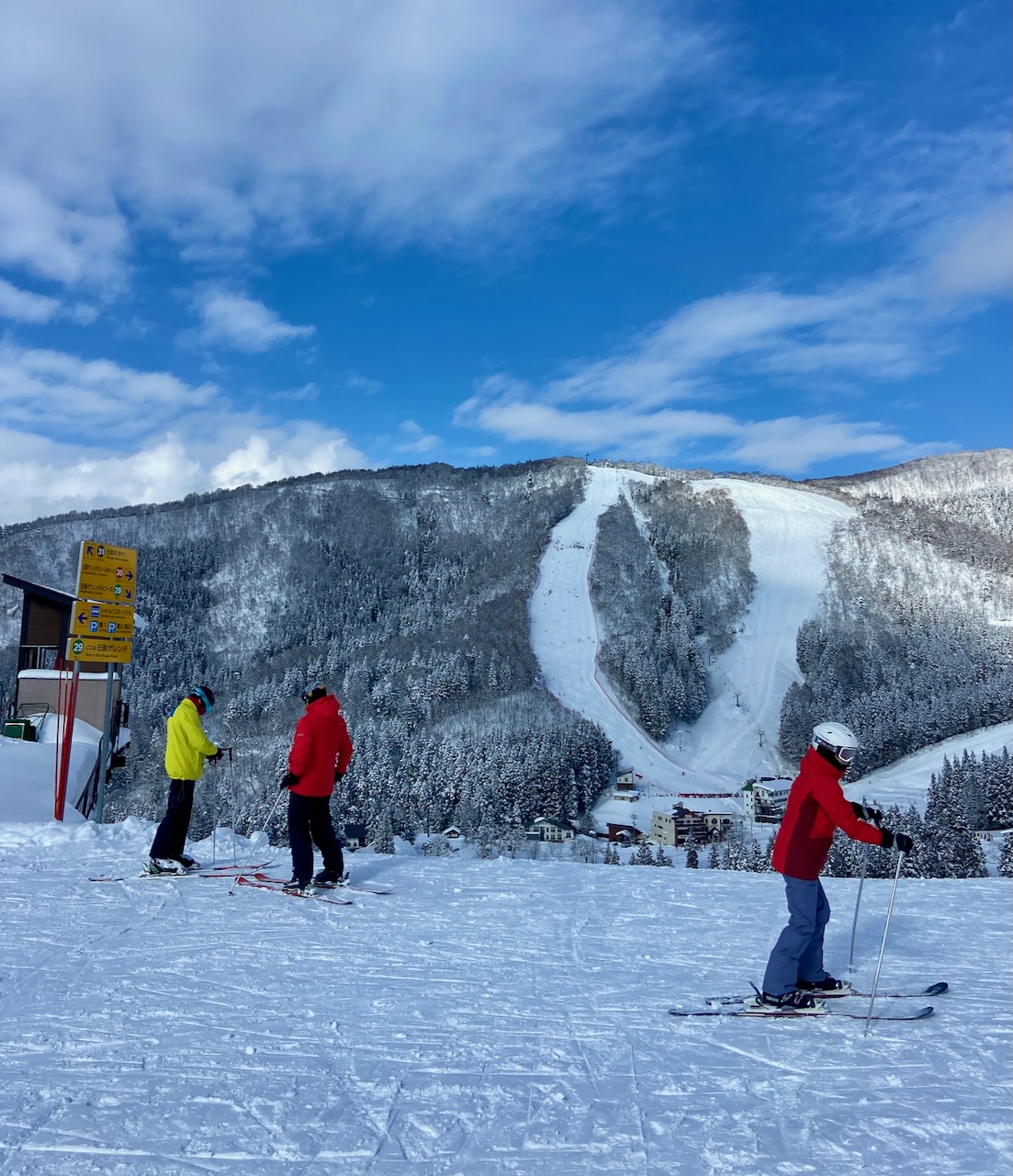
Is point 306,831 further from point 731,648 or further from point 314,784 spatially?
point 731,648

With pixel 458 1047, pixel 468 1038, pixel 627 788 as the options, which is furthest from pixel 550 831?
pixel 458 1047

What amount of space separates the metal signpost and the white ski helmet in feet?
32.0

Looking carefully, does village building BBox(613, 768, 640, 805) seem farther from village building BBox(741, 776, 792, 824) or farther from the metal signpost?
the metal signpost

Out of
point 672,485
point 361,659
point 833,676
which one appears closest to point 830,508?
point 672,485

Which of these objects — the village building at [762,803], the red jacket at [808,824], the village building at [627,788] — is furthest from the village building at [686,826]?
the red jacket at [808,824]

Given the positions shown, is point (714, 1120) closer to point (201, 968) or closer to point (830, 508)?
point (201, 968)

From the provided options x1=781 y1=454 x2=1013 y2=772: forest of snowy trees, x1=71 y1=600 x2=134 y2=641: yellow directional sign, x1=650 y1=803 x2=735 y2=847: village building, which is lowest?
x1=650 y1=803 x2=735 y2=847: village building

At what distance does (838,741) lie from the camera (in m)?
4.80

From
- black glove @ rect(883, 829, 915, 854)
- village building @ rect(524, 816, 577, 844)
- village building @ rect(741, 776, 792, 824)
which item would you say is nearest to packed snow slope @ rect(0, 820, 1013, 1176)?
black glove @ rect(883, 829, 915, 854)

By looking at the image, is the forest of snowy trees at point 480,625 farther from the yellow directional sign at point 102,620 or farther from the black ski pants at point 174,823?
the black ski pants at point 174,823

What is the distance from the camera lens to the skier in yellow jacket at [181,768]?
811 cm

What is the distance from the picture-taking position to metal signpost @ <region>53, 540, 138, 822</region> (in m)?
11.7

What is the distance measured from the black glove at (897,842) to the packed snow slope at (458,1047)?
1021mm

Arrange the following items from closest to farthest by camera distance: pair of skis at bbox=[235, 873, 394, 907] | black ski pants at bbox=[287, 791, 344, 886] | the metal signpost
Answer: pair of skis at bbox=[235, 873, 394, 907]
black ski pants at bbox=[287, 791, 344, 886]
the metal signpost
